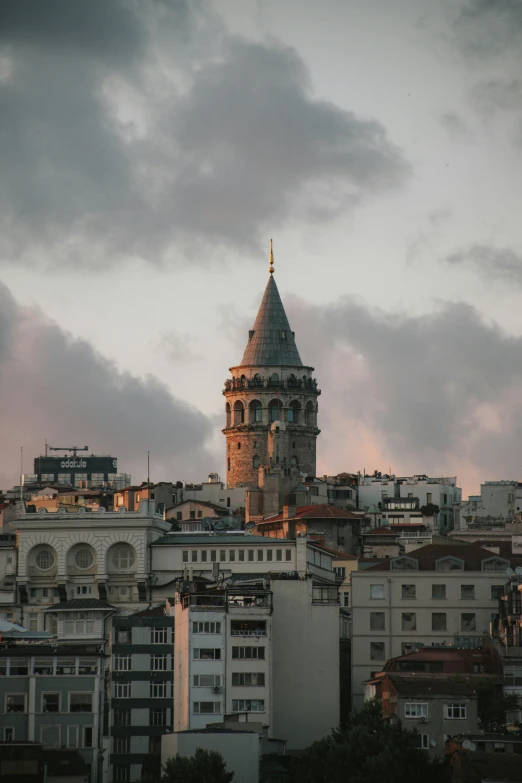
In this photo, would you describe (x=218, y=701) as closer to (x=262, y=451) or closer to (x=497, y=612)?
(x=497, y=612)

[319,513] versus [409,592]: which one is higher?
[319,513]

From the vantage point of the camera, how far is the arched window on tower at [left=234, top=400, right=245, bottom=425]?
626 feet

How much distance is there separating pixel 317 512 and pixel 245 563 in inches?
937

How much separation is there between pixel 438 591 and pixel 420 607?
4.45 ft

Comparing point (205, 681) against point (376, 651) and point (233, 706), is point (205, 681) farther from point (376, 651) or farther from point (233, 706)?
point (376, 651)

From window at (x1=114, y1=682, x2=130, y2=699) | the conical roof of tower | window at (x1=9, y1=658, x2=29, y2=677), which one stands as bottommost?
window at (x1=114, y1=682, x2=130, y2=699)

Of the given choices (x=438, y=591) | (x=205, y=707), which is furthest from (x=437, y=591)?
(x=205, y=707)

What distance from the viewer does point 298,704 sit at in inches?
4370

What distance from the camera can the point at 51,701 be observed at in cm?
10050

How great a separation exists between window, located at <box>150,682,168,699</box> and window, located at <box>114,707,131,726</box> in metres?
1.87

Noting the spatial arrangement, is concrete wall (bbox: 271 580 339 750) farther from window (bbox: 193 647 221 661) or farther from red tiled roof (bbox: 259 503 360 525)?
red tiled roof (bbox: 259 503 360 525)

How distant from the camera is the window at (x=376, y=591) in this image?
124m

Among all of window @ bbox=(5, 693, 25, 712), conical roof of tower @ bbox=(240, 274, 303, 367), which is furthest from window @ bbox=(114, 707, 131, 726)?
conical roof of tower @ bbox=(240, 274, 303, 367)

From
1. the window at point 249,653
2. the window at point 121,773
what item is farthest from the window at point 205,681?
the window at point 121,773
